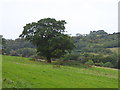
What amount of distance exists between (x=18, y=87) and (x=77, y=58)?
A: 212 ft

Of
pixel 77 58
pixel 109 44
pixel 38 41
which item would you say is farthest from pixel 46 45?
pixel 109 44

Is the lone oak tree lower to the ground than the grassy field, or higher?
higher

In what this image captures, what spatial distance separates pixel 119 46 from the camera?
144625 millimetres

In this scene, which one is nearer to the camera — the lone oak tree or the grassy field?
the grassy field

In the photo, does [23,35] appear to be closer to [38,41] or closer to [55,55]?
[38,41]

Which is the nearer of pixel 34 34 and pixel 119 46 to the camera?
pixel 34 34

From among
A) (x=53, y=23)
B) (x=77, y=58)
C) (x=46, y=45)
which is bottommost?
(x=77, y=58)

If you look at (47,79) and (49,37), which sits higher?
(49,37)

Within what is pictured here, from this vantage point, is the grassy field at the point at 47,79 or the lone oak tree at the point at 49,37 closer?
the grassy field at the point at 47,79

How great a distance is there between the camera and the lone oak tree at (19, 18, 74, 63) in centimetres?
4055

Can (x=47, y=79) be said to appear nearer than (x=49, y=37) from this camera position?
Yes

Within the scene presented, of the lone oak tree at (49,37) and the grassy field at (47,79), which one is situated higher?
the lone oak tree at (49,37)

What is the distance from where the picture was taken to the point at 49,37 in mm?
43406

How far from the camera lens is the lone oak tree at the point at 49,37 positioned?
1596 inches
